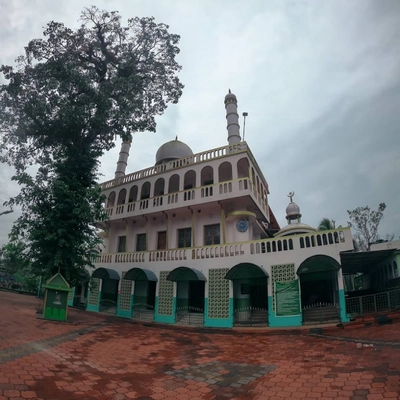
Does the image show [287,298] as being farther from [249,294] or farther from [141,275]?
[141,275]

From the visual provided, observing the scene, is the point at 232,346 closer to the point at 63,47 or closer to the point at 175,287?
the point at 175,287

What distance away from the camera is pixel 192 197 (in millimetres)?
17188

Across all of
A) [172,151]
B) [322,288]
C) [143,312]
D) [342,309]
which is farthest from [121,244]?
[342,309]

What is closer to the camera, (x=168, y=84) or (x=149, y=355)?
(x=149, y=355)

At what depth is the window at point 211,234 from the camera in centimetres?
1696

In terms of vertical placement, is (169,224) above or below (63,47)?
below

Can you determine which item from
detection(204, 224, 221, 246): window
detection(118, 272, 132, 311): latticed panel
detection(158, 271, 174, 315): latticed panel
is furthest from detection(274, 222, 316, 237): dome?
detection(118, 272, 132, 311): latticed panel

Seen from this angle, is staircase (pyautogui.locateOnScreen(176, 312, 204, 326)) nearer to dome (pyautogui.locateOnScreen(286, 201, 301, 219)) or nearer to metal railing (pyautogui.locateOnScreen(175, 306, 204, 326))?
metal railing (pyautogui.locateOnScreen(175, 306, 204, 326))

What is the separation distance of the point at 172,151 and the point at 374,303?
53.3 feet

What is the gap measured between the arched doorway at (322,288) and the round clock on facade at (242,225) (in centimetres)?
399

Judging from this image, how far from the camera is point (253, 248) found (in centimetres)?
1398

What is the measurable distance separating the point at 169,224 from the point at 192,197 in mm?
2791

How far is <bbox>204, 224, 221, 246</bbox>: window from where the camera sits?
17.0 m

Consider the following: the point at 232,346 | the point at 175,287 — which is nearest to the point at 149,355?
the point at 232,346
